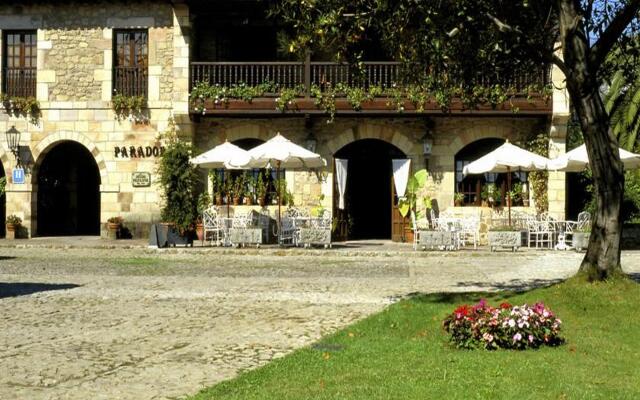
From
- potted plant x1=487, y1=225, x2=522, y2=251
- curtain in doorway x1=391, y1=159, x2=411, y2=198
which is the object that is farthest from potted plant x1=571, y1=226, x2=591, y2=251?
curtain in doorway x1=391, y1=159, x2=411, y2=198

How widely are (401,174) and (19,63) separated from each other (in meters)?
11.4

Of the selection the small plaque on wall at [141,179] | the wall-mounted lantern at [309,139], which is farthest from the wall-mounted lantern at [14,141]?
the wall-mounted lantern at [309,139]

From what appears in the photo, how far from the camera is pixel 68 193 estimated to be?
25156 mm

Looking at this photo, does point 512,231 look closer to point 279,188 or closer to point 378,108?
point 378,108

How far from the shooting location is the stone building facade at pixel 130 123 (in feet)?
→ 70.3

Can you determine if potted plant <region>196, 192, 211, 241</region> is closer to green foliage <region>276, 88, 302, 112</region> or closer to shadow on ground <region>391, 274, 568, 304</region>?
green foliage <region>276, 88, 302, 112</region>

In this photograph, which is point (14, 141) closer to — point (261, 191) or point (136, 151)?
point (136, 151)

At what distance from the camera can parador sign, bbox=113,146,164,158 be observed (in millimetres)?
21891

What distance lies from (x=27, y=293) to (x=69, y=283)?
1.22 m

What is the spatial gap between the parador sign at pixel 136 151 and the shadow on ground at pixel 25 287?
9818 millimetres

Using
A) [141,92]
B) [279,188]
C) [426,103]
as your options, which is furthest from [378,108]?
Result: [141,92]

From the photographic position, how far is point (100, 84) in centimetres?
2205

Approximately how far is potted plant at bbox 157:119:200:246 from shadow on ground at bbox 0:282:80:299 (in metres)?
7.36

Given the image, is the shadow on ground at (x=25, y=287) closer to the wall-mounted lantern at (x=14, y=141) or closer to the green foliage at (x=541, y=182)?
the wall-mounted lantern at (x=14, y=141)
